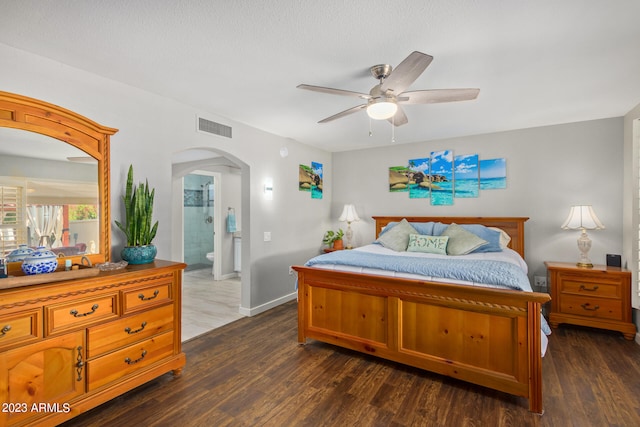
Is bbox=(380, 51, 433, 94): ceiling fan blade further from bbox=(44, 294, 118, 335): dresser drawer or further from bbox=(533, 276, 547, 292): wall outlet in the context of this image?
bbox=(533, 276, 547, 292): wall outlet

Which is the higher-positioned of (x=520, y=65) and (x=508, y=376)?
(x=520, y=65)

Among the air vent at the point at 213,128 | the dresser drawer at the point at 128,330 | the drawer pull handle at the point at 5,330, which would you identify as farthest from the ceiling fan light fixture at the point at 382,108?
the drawer pull handle at the point at 5,330

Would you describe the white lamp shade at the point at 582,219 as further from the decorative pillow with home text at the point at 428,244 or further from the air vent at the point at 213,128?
the air vent at the point at 213,128

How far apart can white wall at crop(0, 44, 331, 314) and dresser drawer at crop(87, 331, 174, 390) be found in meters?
0.84

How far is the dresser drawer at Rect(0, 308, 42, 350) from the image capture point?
1.67 m

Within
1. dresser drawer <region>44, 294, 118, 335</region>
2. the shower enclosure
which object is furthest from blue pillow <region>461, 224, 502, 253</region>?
the shower enclosure

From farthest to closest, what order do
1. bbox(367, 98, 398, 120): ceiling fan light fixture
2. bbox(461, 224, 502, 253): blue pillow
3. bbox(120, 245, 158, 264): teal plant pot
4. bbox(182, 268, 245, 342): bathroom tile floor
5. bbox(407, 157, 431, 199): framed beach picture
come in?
bbox(407, 157, 431, 199): framed beach picture → bbox(461, 224, 502, 253): blue pillow → bbox(182, 268, 245, 342): bathroom tile floor → bbox(120, 245, 158, 264): teal plant pot → bbox(367, 98, 398, 120): ceiling fan light fixture

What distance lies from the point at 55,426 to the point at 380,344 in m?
2.32

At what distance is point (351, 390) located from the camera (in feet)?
7.69

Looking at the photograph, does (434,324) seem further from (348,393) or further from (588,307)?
(588,307)

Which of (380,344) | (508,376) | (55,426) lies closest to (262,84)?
(380,344)

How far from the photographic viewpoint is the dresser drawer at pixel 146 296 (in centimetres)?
219

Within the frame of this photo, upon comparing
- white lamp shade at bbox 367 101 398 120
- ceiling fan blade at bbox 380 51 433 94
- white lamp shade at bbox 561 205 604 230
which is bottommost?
white lamp shade at bbox 561 205 604 230

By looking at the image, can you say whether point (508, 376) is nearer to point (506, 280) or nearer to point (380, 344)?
point (506, 280)
